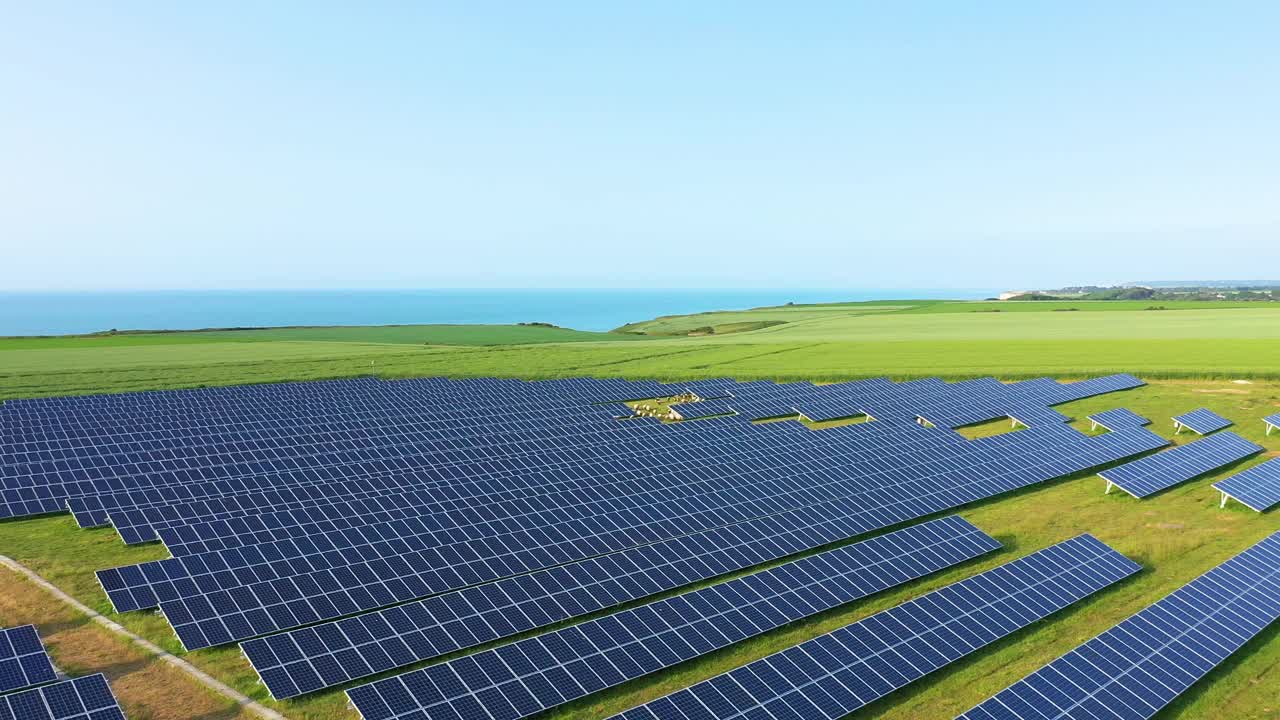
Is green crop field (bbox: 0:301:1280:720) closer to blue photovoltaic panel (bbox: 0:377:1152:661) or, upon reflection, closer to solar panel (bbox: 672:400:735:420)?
blue photovoltaic panel (bbox: 0:377:1152:661)

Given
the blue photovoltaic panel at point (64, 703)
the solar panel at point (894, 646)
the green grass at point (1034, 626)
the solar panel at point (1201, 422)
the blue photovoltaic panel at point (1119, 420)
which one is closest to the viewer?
the blue photovoltaic panel at point (64, 703)

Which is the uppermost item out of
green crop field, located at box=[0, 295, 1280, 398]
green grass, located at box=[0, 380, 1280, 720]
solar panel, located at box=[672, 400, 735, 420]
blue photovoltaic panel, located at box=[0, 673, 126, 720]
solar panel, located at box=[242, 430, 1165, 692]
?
green crop field, located at box=[0, 295, 1280, 398]

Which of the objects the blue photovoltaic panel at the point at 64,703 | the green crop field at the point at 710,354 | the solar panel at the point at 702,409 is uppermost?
the green crop field at the point at 710,354

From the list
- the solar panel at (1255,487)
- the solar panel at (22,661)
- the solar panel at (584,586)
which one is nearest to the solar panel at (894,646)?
the solar panel at (584,586)

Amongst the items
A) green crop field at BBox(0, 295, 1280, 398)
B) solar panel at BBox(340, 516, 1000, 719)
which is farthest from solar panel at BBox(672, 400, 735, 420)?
solar panel at BBox(340, 516, 1000, 719)

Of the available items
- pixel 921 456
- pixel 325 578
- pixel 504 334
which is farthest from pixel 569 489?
pixel 504 334

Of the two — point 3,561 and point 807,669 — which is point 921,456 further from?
point 3,561

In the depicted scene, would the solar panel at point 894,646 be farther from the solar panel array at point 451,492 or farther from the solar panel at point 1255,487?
the solar panel at point 1255,487
